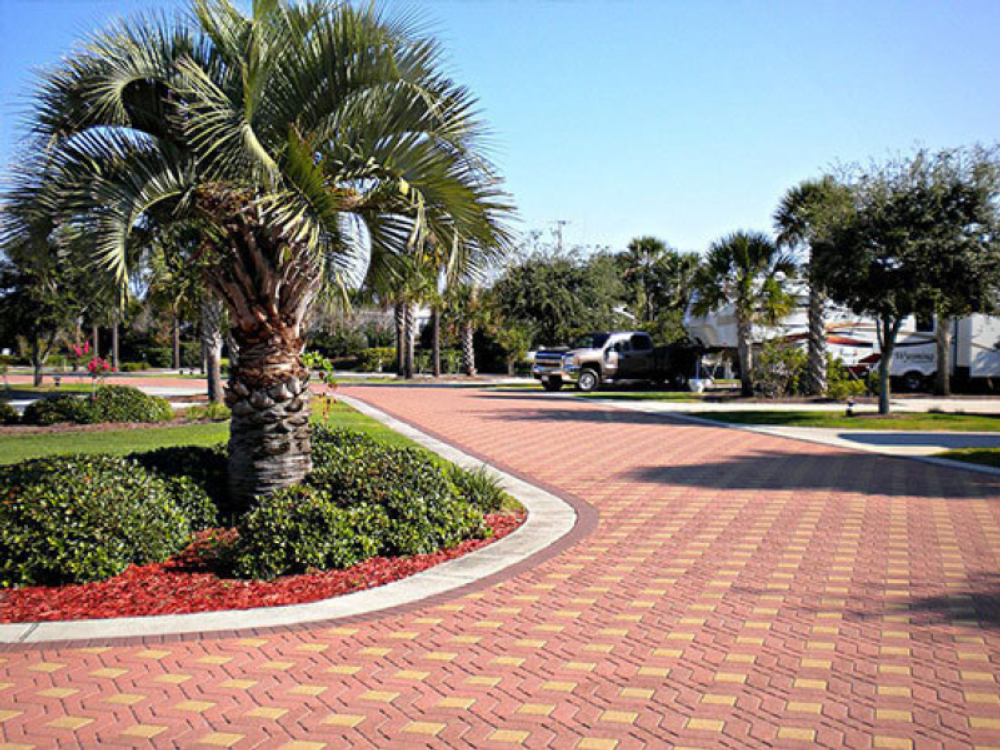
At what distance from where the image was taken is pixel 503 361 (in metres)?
50.0

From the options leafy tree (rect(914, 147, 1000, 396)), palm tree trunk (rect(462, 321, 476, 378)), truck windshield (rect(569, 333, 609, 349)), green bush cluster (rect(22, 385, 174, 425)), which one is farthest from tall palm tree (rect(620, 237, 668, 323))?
green bush cluster (rect(22, 385, 174, 425))

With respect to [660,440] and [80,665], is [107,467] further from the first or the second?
[660,440]

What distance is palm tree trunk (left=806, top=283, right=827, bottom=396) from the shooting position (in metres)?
24.6

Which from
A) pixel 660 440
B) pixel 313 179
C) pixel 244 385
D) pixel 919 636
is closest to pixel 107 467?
pixel 244 385

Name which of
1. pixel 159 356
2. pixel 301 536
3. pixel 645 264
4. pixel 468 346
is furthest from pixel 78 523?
pixel 159 356

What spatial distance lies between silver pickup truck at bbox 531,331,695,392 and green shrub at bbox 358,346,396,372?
23.6 m

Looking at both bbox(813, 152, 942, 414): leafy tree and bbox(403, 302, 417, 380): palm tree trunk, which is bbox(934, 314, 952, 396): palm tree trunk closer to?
bbox(813, 152, 942, 414): leafy tree

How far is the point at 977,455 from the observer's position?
522 inches

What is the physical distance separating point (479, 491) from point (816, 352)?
753 inches

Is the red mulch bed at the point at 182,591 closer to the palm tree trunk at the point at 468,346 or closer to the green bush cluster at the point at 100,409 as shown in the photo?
the green bush cluster at the point at 100,409

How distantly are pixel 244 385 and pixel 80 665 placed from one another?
3180 millimetres

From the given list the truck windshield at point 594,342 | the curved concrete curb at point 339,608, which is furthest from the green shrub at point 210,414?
the truck windshield at point 594,342

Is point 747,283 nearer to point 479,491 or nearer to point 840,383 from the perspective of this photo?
point 840,383

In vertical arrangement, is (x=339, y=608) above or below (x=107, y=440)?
below
